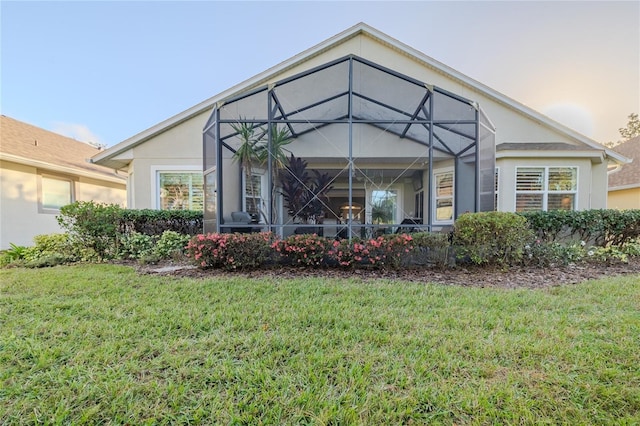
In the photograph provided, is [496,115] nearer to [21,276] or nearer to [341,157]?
[341,157]

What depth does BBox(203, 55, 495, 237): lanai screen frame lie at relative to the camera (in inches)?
245

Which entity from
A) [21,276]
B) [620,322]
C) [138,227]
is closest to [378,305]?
[620,322]

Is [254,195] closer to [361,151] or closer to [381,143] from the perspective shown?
[361,151]

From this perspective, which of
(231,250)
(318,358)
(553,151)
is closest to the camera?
(318,358)

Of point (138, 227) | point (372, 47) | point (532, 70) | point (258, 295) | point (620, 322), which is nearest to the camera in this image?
point (620, 322)

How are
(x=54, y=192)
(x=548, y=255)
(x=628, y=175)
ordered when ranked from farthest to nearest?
(x=628, y=175), (x=54, y=192), (x=548, y=255)

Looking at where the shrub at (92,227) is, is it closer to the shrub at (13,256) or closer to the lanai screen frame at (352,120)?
the shrub at (13,256)

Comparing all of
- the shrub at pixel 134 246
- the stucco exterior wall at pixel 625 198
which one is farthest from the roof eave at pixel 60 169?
the stucco exterior wall at pixel 625 198

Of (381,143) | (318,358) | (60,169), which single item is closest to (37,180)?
(60,169)

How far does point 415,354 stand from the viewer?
2387 millimetres

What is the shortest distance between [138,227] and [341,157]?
585 cm

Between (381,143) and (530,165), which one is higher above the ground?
(381,143)

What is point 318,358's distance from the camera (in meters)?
2.30

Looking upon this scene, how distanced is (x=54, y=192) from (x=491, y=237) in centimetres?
1402
